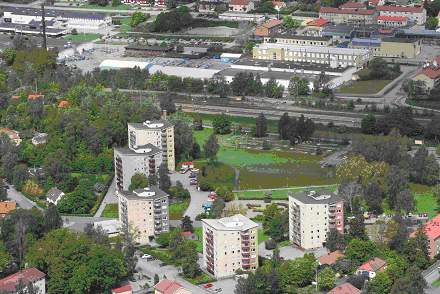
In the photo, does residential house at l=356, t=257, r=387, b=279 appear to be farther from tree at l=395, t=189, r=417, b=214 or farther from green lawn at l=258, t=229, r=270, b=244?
tree at l=395, t=189, r=417, b=214

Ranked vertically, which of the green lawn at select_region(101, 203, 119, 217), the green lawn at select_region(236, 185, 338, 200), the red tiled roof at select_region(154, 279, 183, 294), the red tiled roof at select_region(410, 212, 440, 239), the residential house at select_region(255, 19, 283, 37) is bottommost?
the green lawn at select_region(101, 203, 119, 217)

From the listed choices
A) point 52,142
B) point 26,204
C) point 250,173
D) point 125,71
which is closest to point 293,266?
point 250,173

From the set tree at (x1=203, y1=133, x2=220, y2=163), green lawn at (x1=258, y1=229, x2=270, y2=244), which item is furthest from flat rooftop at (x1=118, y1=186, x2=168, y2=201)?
tree at (x1=203, y1=133, x2=220, y2=163)

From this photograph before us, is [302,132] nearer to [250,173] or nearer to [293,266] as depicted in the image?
[250,173]

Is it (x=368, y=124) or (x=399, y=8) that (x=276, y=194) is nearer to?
(x=368, y=124)

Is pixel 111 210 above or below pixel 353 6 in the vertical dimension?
below

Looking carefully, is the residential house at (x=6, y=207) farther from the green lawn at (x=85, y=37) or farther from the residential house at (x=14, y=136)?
the green lawn at (x=85, y=37)

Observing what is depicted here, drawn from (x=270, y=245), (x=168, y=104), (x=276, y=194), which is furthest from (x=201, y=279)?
(x=168, y=104)
